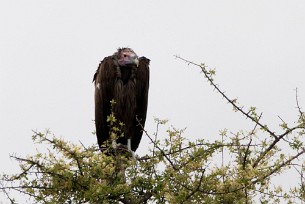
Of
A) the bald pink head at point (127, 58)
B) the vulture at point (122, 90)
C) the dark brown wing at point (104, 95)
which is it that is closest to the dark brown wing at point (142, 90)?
the vulture at point (122, 90)

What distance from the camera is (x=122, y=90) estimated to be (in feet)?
23.4

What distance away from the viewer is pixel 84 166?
172 inches

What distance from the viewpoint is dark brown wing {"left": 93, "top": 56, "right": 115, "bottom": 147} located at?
7.11 meters

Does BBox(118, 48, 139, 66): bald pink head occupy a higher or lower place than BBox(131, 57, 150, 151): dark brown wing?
higher

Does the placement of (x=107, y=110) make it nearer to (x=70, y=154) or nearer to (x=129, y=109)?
(x=129, y=109)

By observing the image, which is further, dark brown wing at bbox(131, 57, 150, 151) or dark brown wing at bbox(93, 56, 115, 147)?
dark brown wing at bbox(131, 57, 150, 151)

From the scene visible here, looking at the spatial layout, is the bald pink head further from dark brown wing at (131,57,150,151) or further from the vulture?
dark brown wing at (131,57,150,151)

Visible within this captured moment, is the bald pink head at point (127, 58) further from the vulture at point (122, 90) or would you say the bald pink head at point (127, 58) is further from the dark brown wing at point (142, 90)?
the dark brown wing at point (142, 90)

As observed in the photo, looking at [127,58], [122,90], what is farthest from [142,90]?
[127,58]

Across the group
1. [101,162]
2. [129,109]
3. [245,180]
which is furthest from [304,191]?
[129,109]

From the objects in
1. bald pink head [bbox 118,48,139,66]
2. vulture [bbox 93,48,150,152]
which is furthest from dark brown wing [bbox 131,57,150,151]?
bald pink head [bbox 118,48,139,66]

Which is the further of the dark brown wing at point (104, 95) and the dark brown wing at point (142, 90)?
the dark brown wing at point (142, 90)

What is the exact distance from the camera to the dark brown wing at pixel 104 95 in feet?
23.3

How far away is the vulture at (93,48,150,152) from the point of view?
7117 millimetres
